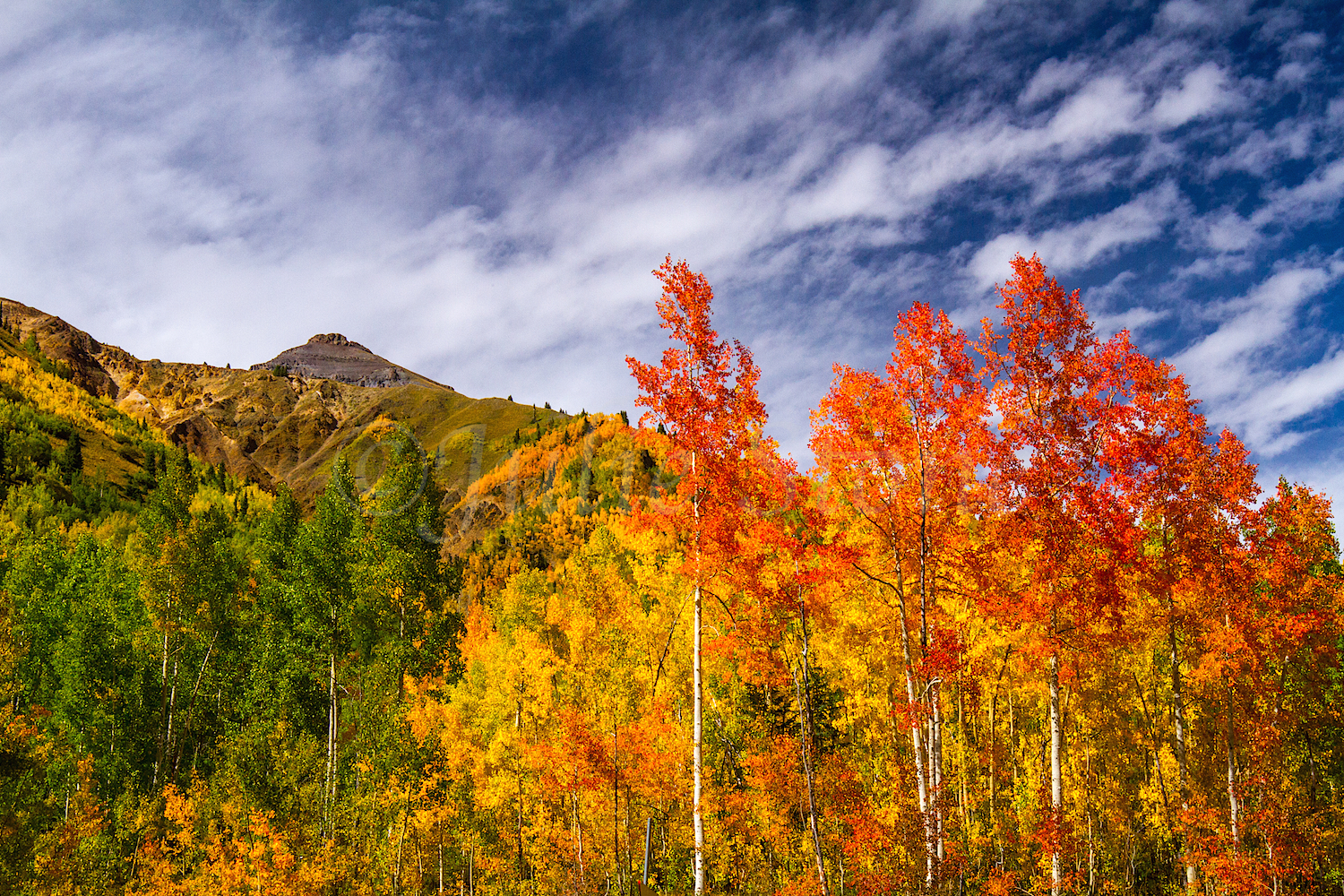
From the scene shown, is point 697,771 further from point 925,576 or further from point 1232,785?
point 1232,785

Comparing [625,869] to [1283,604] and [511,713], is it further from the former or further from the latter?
[1283,604]

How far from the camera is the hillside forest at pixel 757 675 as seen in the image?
51.4ft

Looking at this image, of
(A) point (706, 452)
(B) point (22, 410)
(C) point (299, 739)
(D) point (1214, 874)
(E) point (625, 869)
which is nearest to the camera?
(A) point (706, 452)

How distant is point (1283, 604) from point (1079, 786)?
10281mm

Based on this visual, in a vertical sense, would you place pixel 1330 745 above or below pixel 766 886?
above

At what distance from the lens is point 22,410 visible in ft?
485

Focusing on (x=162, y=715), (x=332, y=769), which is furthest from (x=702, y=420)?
(x=162, y=715)

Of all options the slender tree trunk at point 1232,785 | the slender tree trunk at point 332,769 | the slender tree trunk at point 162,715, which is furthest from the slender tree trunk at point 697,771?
the slender tree trunk at point 162,715

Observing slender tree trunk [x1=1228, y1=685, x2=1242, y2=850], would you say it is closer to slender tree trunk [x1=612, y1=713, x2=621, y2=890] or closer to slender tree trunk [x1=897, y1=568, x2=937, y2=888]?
slender tree trunk [x1=897, y1=568, x2=937, y2=888]

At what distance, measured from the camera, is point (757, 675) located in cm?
1716

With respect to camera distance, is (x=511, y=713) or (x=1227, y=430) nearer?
(x=1227, y=430)

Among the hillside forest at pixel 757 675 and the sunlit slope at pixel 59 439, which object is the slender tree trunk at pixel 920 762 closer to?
the hillside forest at pixel 757 675

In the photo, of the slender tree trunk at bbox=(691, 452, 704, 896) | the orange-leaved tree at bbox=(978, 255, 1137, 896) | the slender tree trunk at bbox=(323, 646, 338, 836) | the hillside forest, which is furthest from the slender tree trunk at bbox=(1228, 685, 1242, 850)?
the slender tree trunk at bbox=(323, 646, 338, 836)

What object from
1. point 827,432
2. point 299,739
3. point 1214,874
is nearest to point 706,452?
point 827,432
